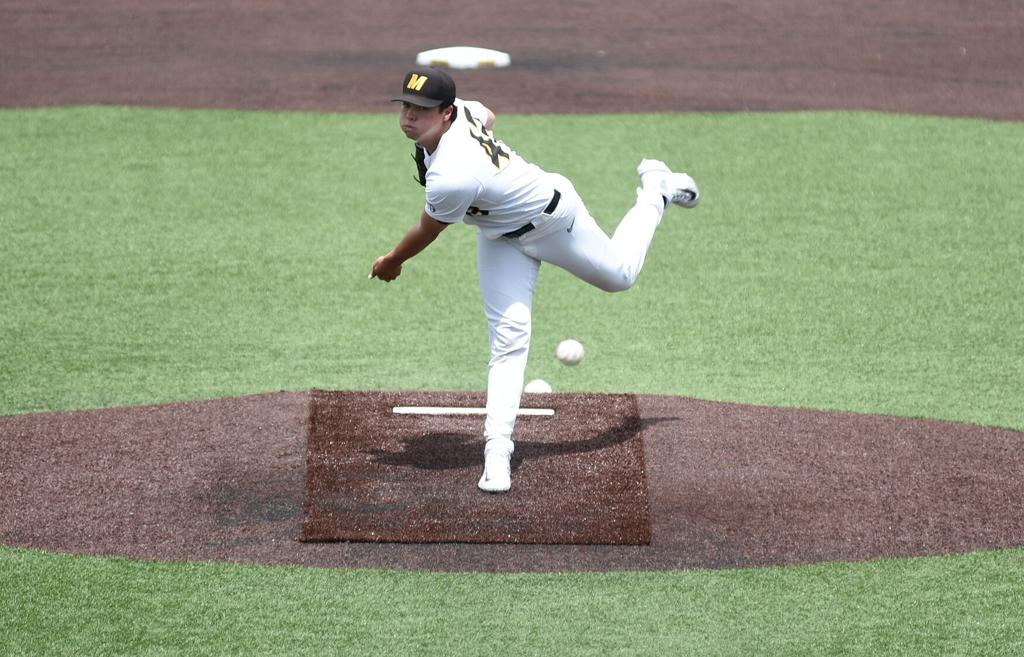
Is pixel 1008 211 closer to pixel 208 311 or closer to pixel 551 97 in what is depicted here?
pixel 551 97

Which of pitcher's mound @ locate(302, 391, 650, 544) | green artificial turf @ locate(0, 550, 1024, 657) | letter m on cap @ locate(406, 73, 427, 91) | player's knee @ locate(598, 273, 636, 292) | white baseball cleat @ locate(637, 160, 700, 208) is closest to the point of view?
green artificial turf @ locate(0, 550, 1024, 657)

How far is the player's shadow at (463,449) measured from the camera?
6176 millimetres

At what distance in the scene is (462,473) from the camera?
6.07 meters

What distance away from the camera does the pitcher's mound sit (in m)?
5.55

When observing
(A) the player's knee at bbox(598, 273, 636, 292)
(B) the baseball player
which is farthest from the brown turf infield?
(A) the player's knee at bbox(598, 273, 636, 292)

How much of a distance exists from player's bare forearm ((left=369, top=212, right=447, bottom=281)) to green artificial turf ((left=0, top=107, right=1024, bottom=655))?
1.35m

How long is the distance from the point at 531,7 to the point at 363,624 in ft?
35.4

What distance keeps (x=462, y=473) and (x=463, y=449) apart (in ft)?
0.91

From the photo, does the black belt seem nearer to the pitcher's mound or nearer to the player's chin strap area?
the player's chin strap area

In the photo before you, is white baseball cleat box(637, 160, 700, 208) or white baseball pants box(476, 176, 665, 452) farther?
white baseball cleat box(637, 160, 700, 208)

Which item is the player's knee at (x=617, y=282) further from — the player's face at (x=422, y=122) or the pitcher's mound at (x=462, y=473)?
the player's face at (x=422, y=122)

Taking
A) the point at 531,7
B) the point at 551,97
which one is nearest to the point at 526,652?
the point at 551,97

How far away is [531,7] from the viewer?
14.7 meters

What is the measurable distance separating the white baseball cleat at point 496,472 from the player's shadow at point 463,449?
274 mm
